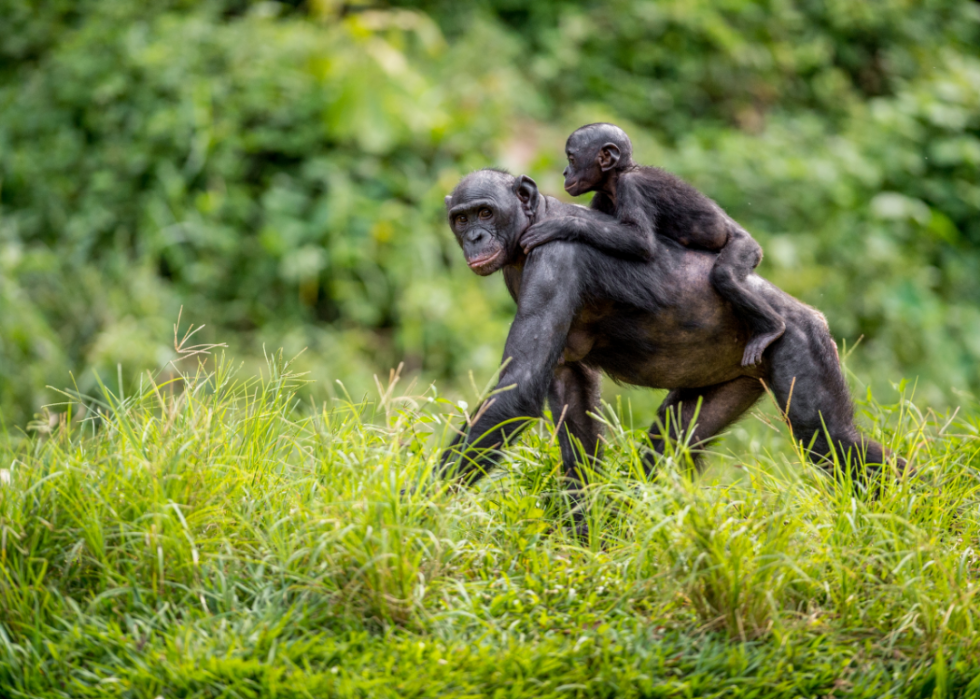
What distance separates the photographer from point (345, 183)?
10492mm

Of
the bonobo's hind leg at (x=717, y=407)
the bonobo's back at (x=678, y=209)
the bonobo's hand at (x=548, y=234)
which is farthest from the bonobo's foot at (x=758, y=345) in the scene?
the bonobo's hand at (x=548, y=234)

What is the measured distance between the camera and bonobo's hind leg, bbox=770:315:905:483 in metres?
4.69

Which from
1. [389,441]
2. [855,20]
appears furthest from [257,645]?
[855,20]

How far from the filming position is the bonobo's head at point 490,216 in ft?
15.5

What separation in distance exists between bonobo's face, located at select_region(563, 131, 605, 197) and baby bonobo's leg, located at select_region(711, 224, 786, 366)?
74 cm

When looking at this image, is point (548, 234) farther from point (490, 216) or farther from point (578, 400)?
point (578, 400)

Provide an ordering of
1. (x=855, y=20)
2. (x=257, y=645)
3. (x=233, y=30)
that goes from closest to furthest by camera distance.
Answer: (x=257, y=645) → (x=233, y=30) → (x=855, y=20)

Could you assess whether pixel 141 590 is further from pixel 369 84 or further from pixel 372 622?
pixel 369 84

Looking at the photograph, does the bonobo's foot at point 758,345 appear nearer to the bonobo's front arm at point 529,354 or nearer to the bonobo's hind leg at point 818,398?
the bonobo's hind leg at point 818,398

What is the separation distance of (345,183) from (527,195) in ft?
19.5

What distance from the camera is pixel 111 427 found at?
419 cm

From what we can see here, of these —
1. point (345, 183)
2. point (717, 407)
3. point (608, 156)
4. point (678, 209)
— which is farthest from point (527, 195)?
point (345, 183)

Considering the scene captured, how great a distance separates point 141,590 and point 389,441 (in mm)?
1205

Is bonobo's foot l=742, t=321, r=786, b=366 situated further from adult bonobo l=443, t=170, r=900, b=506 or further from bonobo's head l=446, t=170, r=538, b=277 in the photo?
bonobo's head l=446, t=170, r=538, b=277
